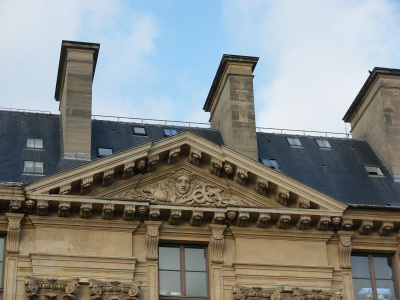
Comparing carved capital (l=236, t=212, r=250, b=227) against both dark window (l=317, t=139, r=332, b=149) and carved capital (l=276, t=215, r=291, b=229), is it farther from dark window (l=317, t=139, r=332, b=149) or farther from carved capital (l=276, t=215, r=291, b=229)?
dark window (l=317, t=139, r=332, b=149)

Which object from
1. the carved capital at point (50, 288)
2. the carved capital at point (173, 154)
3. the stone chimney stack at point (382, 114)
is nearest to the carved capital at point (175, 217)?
the carved capital at point (173, 154)

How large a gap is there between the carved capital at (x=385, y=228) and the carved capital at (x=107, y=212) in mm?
6310

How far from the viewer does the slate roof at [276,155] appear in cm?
2364

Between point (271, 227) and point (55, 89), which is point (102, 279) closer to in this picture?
point (271, 227)

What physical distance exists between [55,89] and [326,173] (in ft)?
26.4

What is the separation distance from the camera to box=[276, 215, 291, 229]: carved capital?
22234mm

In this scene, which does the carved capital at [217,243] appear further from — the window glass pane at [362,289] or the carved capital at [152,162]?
the window glass pane at [362,289]

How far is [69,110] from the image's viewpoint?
966 inches

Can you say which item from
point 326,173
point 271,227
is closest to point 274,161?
point 326,173

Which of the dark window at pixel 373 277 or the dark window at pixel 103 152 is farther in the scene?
the dark window at pixel 103 152

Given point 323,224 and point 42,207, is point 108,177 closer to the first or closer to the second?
point 42,207

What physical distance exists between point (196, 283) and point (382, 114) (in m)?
8.12

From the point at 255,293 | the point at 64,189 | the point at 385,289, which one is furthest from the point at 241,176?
the point at 385,289

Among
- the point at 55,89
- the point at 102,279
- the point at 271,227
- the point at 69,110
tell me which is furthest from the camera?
the point at 55,89
